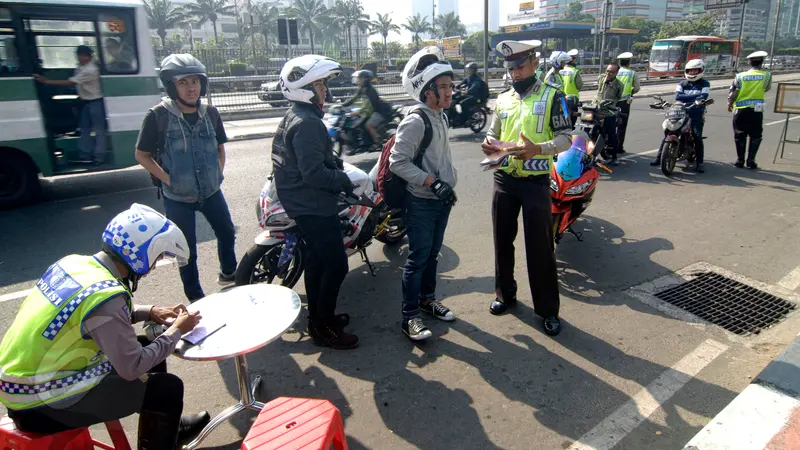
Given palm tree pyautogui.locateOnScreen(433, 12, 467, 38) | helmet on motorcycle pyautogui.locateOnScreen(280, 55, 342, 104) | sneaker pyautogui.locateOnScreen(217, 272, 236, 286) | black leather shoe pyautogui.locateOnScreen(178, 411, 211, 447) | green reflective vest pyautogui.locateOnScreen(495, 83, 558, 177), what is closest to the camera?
black leather shoe pyautogui.locateOnScreen(178, 411, 211, 447)

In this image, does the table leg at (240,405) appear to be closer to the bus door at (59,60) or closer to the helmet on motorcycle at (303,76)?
the helmet on motorcycle at (303,76)

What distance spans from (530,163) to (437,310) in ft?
4.33

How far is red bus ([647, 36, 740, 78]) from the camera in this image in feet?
117

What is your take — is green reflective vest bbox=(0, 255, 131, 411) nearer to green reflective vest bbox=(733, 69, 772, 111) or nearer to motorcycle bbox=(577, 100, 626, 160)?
motorcycle bbox=(577, 100, 626, 160)

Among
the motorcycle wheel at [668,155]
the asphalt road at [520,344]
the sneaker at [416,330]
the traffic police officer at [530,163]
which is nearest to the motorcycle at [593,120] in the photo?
the motorcycle wheel at [668,155]

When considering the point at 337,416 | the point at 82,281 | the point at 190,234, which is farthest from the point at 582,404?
the point at 190,234

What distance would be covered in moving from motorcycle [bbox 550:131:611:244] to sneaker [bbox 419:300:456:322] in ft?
5.03

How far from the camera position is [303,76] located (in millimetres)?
3221

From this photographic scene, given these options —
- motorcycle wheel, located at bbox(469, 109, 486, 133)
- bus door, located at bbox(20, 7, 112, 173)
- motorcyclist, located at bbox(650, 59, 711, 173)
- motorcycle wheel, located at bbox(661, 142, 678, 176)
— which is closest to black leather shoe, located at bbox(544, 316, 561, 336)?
motorcycle wheel, located at bbox(661, 142, 678, 176)

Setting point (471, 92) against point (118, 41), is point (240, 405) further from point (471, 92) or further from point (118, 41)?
point (471, 92)

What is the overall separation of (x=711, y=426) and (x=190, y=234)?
12.0 feet

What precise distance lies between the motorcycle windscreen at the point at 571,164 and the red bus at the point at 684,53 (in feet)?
120

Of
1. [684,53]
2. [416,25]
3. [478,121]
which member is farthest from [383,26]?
[478,121]

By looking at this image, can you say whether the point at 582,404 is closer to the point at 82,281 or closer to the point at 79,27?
the point at 82,281
